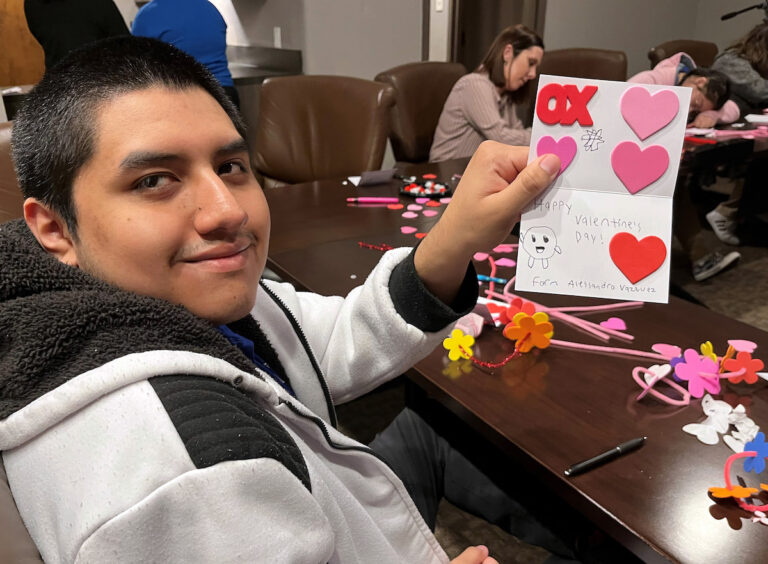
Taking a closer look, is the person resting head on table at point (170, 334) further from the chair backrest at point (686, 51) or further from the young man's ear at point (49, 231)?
the chair backrest at point (686, 51)

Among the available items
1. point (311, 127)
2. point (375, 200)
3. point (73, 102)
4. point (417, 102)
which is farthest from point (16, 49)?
point (73, 102)

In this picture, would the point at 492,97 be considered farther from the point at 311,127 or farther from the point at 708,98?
the point at 708,98

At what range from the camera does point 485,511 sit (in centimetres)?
A: 104

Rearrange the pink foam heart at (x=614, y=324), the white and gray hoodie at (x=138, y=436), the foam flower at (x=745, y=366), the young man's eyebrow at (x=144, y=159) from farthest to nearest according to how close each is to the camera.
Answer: the pink foam heart at (x=614, y=324)
the foam flower at (x=745, y=366)
the young man's eyebrow at (x=144, y=159)
the white and gray hoodie at (x=138, y=436)

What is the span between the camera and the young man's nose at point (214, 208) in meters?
0.59

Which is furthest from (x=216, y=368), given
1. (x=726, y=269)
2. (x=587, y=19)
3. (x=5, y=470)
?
(x=587, y=19)

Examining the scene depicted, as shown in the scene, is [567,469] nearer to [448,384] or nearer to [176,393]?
[448,384]

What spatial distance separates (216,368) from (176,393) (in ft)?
0.18

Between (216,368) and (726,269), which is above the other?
(216,368)

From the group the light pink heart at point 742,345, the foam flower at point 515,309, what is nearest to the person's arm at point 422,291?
the foam flower at point 515,309

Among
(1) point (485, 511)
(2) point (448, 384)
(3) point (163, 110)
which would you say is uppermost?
(3) point (163, 110)

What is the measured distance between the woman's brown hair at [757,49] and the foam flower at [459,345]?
3.25m

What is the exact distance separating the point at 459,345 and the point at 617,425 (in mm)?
276

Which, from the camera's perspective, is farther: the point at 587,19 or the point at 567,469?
the point at 587,19
